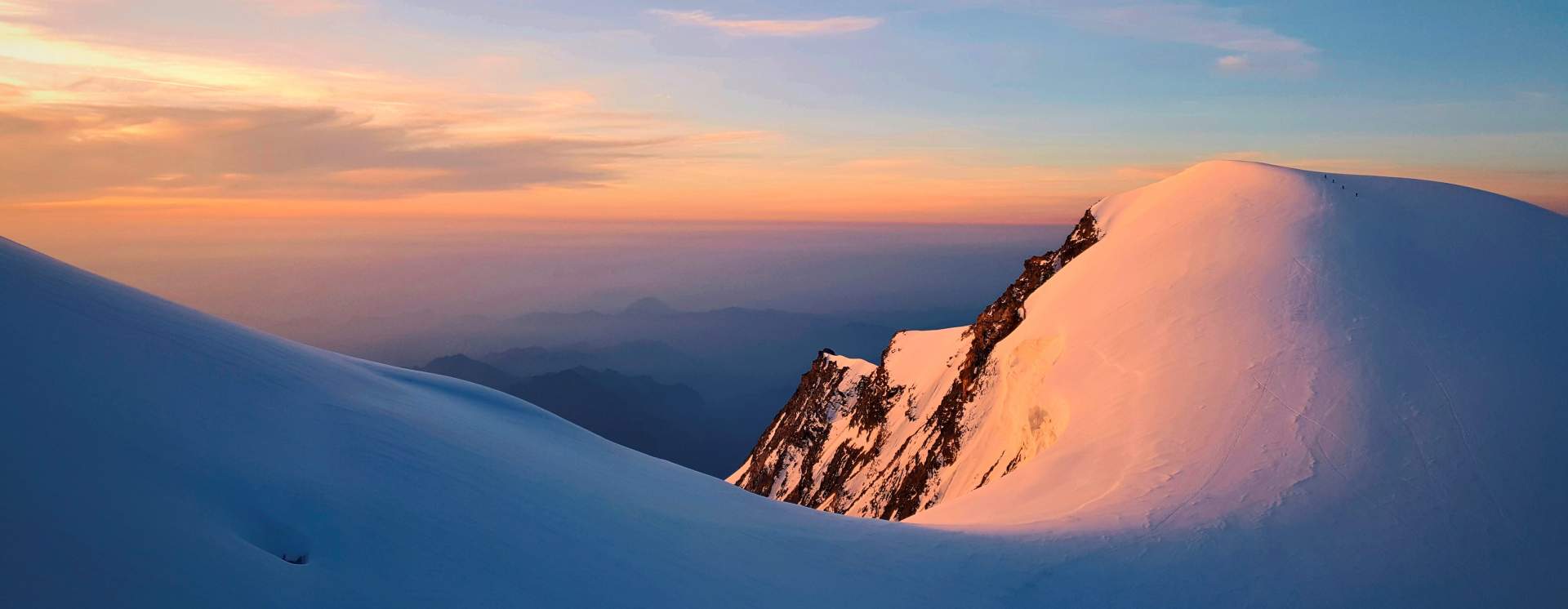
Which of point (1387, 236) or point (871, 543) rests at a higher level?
point (1387, 236)

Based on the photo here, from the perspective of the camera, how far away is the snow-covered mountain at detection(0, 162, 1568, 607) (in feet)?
17.5

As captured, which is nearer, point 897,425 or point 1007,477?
point 1007,477

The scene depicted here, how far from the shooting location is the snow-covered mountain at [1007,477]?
532cm

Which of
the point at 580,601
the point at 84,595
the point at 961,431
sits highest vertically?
the point at 84,595

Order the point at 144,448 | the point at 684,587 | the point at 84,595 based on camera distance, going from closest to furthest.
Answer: the point at 84,595 < the point at 144,448 < the point at 684,587

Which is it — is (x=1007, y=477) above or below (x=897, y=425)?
above

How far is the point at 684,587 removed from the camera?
6.77 m

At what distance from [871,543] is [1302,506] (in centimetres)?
621

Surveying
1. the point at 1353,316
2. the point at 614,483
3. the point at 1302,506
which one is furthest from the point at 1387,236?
the point at 614,483

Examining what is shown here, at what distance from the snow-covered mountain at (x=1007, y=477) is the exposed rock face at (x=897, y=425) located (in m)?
5.86

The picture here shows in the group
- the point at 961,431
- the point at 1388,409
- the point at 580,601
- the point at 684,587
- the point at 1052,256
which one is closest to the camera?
the point at 580,601

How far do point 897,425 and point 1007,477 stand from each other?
27.5 m

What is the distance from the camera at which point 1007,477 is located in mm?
15094

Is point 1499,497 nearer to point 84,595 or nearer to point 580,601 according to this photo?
point 580,601
